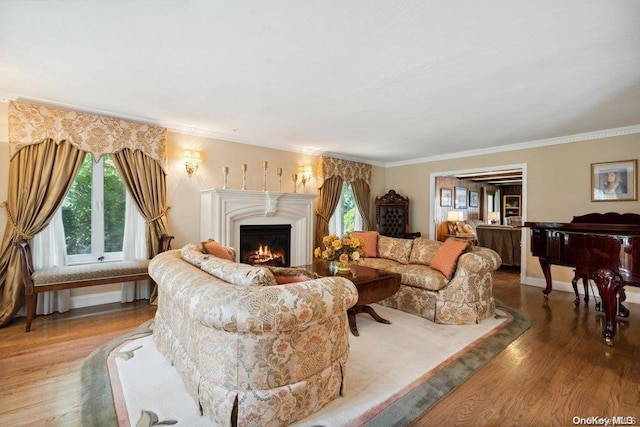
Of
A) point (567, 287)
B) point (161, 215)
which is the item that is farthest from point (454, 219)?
point (161, 215)

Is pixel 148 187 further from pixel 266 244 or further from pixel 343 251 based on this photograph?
pixel 343 251

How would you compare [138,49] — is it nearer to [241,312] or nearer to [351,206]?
[241,312]

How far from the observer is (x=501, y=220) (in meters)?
10.2

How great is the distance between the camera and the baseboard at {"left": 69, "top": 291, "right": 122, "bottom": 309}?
12.0 ft

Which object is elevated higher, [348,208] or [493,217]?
[348,208]

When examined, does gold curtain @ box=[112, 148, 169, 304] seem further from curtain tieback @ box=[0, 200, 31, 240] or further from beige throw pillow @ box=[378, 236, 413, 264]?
beige throw pillow @ box=[378, 236, 413, 264]

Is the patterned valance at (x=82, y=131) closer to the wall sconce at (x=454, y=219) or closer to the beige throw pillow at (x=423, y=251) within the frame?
the beige throw pillow at (x=423, y=251)

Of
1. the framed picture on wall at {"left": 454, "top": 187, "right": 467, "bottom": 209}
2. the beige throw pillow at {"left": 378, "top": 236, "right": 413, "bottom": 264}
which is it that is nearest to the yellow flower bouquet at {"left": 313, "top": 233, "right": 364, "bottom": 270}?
the beige throw pillow at {"left": 378, "top": 236, "right": 413, "bottom": 264}

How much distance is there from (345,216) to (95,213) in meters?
4.50

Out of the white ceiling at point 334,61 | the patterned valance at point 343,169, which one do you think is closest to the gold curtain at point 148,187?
the white ceiling at point 334,61

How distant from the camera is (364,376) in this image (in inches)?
85.0

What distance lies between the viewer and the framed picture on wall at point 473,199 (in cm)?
884

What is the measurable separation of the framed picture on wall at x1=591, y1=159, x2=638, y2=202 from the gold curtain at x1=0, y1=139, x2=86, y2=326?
23.4 ft

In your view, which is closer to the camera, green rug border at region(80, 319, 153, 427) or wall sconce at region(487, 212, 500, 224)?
green rug border at region(80, 319, 153, 427)
